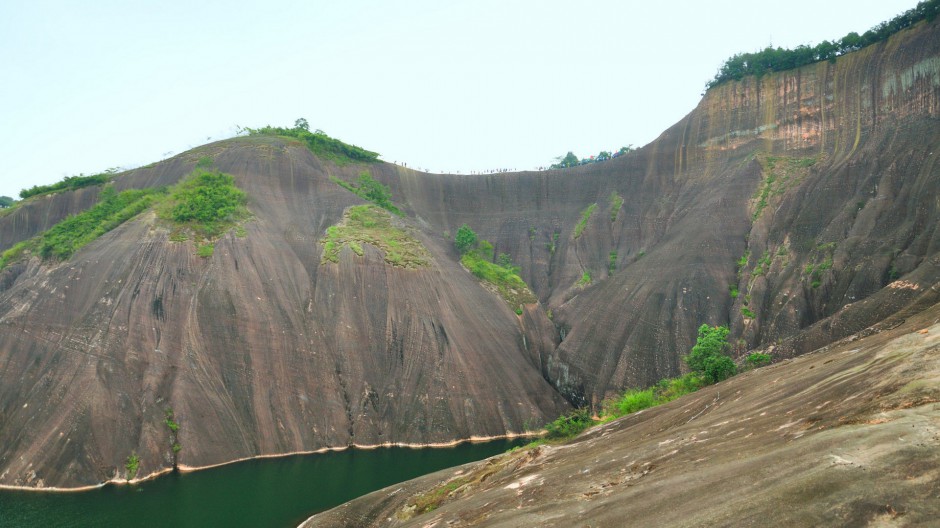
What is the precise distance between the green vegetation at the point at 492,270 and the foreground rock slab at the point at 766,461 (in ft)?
98.6

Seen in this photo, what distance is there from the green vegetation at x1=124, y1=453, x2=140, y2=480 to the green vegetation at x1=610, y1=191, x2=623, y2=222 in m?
42.5

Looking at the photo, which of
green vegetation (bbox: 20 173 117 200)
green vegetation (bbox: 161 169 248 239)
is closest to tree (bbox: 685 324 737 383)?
green vegetation (bbox: 161 169 248 239)

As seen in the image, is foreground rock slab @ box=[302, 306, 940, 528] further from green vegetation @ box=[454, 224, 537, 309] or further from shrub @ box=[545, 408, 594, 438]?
green vegetation @ box=[454, 224, 537, 309]

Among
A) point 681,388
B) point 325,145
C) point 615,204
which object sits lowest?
point 681,388

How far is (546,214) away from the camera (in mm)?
60750

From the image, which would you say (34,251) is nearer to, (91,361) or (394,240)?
(91,361)

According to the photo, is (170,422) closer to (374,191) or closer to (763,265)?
(374,191)

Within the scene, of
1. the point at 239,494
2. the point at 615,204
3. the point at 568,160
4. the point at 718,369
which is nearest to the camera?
the point at 718,369

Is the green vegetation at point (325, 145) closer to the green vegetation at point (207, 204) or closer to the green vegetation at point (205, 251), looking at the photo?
the green vegetation at point (207, 204)

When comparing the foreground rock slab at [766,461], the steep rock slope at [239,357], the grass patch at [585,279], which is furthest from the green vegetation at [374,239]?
the foreground rock slab at [766,461]

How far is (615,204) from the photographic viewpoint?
184 ft

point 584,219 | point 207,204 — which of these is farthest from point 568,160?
point 207,204

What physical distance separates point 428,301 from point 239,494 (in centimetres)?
1798

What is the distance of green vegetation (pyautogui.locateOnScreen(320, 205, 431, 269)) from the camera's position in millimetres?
42344
